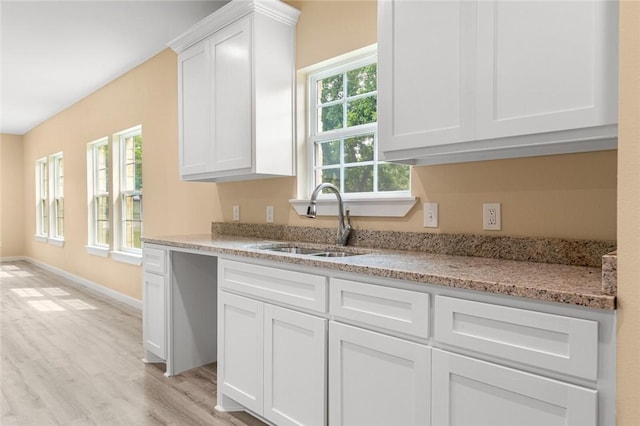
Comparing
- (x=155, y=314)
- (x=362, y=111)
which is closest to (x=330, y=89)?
(x=362, y=111)

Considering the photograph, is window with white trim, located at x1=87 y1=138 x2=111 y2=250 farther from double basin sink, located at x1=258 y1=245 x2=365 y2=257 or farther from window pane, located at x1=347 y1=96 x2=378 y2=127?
window pane, located at x1=347 y1=96 x2=378 y2=127

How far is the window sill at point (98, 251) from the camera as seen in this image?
5542mm

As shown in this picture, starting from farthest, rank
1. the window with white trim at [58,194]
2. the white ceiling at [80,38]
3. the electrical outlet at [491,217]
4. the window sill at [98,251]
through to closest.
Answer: the window with white trim at [58,194]
the window sill at [98,251]
the white ceiling at [80,38]
the electrical outlet at [491,217]

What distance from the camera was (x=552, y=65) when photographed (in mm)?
1445

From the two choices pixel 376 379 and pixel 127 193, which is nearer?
pixel 376 379

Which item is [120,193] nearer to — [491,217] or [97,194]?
[97,194]

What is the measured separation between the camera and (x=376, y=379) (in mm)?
1586

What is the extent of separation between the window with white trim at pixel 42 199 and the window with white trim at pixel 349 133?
278 inches

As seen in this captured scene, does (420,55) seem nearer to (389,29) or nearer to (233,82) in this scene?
(389,29)

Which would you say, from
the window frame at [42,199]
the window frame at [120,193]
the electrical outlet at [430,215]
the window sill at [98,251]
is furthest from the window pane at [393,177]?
the window frame at [42,199]

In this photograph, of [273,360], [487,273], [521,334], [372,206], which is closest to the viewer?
[521,334]

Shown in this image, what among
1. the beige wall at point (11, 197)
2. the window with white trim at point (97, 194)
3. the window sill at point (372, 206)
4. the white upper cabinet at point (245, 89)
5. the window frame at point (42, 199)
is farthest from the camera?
the beige wall at point (11, 197)

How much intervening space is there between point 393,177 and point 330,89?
→ 781 mm

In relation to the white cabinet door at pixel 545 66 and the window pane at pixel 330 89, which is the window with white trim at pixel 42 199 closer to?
the window pane at pixel 330 89
